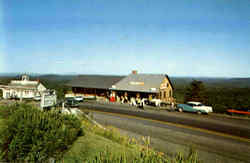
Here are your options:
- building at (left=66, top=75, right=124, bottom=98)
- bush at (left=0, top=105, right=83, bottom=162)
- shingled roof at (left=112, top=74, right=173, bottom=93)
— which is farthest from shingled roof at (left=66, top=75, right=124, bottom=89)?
bush at (left=0, top=105, right=83, bottom=162)

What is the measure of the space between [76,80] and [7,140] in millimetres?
37914

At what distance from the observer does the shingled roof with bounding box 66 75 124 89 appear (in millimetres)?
37244

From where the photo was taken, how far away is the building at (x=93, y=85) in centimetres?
3706

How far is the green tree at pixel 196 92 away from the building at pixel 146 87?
17.4 ft

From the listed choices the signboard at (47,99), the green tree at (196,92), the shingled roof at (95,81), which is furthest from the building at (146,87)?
the signboard at (47,99)

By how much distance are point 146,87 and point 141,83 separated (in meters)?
2.02

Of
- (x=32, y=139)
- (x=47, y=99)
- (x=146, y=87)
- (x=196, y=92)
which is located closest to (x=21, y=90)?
(x=47, y=99)

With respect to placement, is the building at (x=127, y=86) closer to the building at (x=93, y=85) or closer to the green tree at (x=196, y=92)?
the building at (x=93, y=85)

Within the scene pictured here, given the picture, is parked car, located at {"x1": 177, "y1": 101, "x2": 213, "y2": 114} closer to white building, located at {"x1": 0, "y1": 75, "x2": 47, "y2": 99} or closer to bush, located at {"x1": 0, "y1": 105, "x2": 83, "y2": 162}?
white building, located at {"x1": 0, "y1": 75, "x2": 47, "y2": 99}

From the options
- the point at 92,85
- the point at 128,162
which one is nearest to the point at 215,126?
the point at 128,162

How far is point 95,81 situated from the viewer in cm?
4000

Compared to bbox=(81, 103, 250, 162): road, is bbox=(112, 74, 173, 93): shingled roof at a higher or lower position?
higher

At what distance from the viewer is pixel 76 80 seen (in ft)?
141

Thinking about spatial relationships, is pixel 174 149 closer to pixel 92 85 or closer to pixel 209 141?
pixel 209 141
